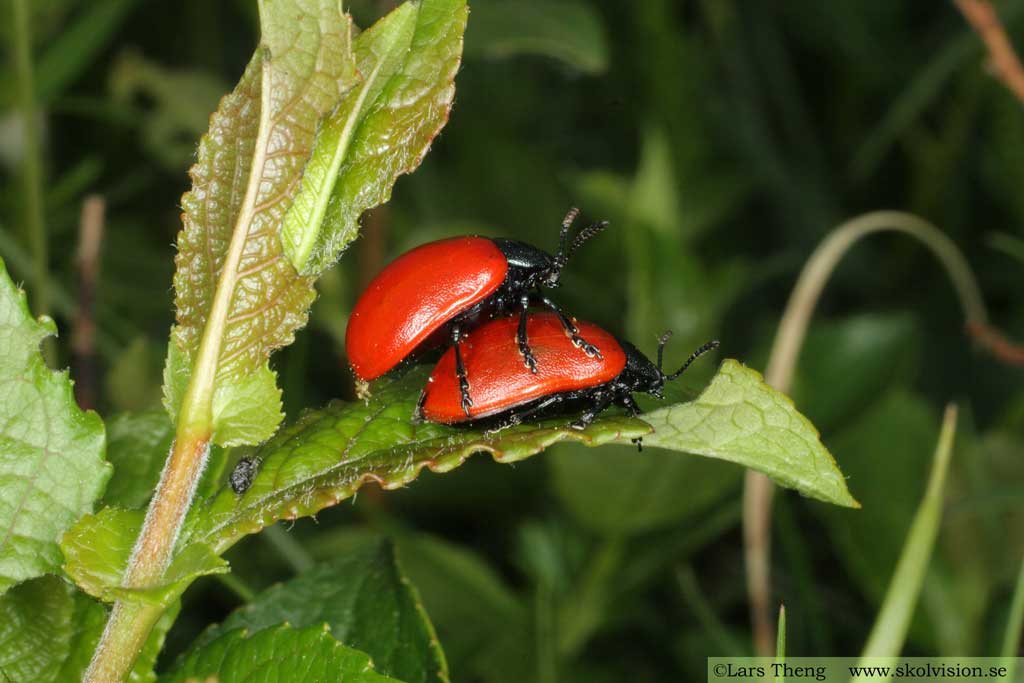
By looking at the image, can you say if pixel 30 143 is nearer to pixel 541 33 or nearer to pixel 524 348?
pixel 541 33

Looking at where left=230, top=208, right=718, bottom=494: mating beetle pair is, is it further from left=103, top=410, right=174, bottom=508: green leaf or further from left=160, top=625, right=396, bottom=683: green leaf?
left=160, top=625, right=396, bottom=683: green leaf

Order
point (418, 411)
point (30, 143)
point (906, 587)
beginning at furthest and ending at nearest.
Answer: point (30, 143)
point (906, 587)
point (418, 411)

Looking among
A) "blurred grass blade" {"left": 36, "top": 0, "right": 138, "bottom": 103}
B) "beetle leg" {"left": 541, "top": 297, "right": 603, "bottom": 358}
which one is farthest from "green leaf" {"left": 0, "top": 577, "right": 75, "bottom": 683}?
"blurred grass blade" {"left": 36, "top": 0, "right": 138, "bottom": 103}

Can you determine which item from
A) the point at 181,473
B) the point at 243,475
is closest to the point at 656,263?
the point at 243,475

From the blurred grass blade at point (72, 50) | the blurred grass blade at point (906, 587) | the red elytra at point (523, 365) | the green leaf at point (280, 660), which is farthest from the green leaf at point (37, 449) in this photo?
the blurred grass blade at point (72, 50)

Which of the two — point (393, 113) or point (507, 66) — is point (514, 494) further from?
point (393, 113)

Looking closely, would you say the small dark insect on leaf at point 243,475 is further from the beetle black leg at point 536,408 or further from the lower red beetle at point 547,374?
the beetle black leg at point 536,408

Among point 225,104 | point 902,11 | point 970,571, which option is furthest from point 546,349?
point 902,11
